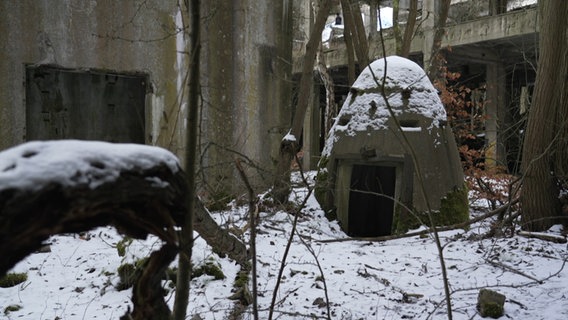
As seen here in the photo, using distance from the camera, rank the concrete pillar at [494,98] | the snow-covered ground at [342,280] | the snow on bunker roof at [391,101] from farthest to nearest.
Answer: the concrete pillar at [494,98], the snow on bunker roof at [391,101], the snow-covered ground at [342,280]

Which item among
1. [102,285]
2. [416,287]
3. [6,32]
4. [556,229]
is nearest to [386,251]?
[416,287]

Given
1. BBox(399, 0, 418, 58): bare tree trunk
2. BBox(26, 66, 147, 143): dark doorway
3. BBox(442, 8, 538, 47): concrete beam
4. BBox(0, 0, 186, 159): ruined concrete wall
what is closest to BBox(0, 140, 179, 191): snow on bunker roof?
BBox(0, 0, 186, 159): ruined concrete wall

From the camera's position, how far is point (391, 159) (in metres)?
6.74

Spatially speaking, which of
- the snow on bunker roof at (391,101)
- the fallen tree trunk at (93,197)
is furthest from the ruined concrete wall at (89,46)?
the fallen tree trunk at (93,197)

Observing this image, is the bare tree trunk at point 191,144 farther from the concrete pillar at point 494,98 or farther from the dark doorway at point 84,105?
the concrete pillar at point 494,98

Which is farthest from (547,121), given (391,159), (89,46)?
(89,46)

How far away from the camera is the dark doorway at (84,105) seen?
6879mm

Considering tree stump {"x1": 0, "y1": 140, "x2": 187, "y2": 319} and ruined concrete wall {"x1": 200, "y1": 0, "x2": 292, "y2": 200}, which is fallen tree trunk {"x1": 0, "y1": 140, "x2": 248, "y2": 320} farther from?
ruined concrete wall {"x1": 200, "y1": 0, "x2": 292, "y2": 200}

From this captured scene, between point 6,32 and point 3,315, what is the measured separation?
11.9 ft

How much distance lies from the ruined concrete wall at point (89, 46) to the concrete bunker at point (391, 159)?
2511 mm

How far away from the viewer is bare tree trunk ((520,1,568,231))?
5.77 meters

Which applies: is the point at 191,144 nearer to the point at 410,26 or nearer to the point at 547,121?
the point at 547,121

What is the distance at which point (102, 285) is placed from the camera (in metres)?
4.63

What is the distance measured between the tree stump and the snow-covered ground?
6.81 ft
